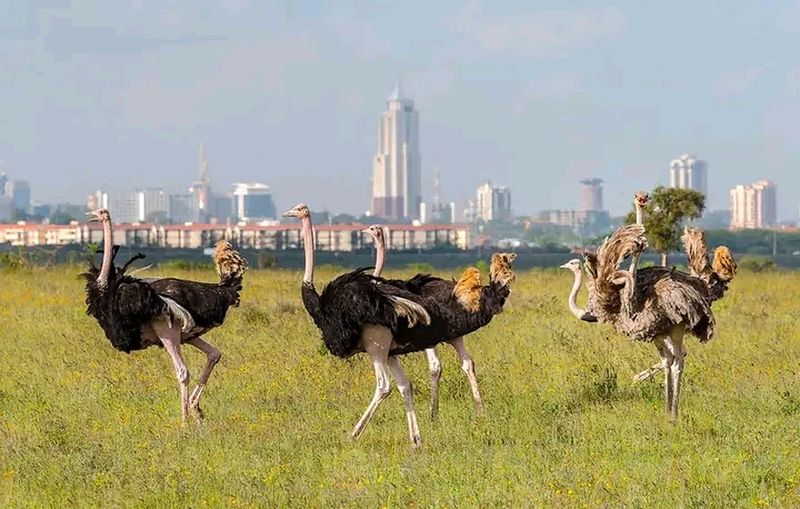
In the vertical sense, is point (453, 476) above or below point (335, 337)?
below

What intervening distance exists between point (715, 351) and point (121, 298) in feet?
20.6

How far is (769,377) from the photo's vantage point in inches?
514

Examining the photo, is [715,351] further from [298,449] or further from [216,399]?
[298,449]

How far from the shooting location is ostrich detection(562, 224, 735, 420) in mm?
10641

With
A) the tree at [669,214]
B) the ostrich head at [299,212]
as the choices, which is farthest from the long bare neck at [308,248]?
the tree at [669,214]

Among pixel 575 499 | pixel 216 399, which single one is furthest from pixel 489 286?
pixel 575 499

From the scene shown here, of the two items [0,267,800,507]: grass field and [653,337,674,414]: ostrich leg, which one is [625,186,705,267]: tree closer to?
[0,267,800,507]: grass field

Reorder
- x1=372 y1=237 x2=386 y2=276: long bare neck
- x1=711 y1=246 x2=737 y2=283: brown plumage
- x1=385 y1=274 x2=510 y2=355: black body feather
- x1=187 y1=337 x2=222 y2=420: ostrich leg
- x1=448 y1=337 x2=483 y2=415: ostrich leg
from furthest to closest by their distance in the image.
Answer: x1=711 y1=246 x2=737 y2=283: brown plumage < x1=448 y1=337 x2=483 y2=415: ostrich leg < x1=187 y1=337 x2=222 y2=420: ostrich leg < x1=372 y1=237 x2=386 y2=276: long bare neck < x1=385 y1=274 x2=510 y2=355: black body feather

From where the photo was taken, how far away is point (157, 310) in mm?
11070

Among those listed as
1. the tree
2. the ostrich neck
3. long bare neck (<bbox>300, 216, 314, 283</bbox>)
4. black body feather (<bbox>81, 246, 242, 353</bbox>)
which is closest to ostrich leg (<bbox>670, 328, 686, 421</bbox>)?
long bare neck (<bbox>300, 216, 314, 283</bbox>)

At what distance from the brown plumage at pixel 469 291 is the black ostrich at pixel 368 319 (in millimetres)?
562

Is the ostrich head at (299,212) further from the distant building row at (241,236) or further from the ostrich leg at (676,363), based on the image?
the distant building row at (241,236)

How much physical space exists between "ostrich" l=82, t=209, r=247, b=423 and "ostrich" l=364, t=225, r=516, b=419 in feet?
4.46

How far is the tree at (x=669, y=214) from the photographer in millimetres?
34906
